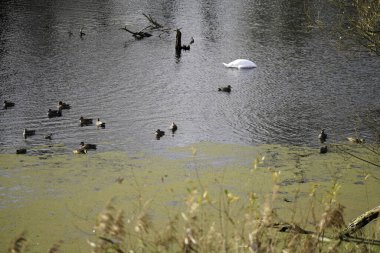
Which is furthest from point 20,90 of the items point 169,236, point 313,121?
point 169,236

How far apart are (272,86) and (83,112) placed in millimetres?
8587

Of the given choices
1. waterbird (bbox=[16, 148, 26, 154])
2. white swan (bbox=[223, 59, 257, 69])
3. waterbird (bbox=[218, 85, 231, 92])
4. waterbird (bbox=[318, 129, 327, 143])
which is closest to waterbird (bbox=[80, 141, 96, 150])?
waterbird (bbox=[16, 148, 26, 154])

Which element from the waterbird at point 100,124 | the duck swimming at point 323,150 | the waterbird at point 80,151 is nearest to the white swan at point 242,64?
the waterbird at point 100,124

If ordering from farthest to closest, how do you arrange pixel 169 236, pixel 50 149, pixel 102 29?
pixel 102 29
pixel 50 149
pixel 169 236

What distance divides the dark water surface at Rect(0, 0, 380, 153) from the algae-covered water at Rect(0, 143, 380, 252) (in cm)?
129

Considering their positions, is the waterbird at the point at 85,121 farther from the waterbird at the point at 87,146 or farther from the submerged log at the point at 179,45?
the submerged log at the point at 179,45

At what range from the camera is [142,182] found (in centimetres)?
1445

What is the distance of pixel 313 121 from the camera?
20.6m

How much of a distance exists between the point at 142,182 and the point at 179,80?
40.8 ft

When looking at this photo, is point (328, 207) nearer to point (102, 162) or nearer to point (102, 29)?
point (102, 162)

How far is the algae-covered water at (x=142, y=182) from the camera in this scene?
12312 millimetres

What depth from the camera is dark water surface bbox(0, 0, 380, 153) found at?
19.4m

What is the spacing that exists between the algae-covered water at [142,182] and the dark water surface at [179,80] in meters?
1.29

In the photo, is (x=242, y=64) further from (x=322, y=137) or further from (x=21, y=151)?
(x=21, y=151)
